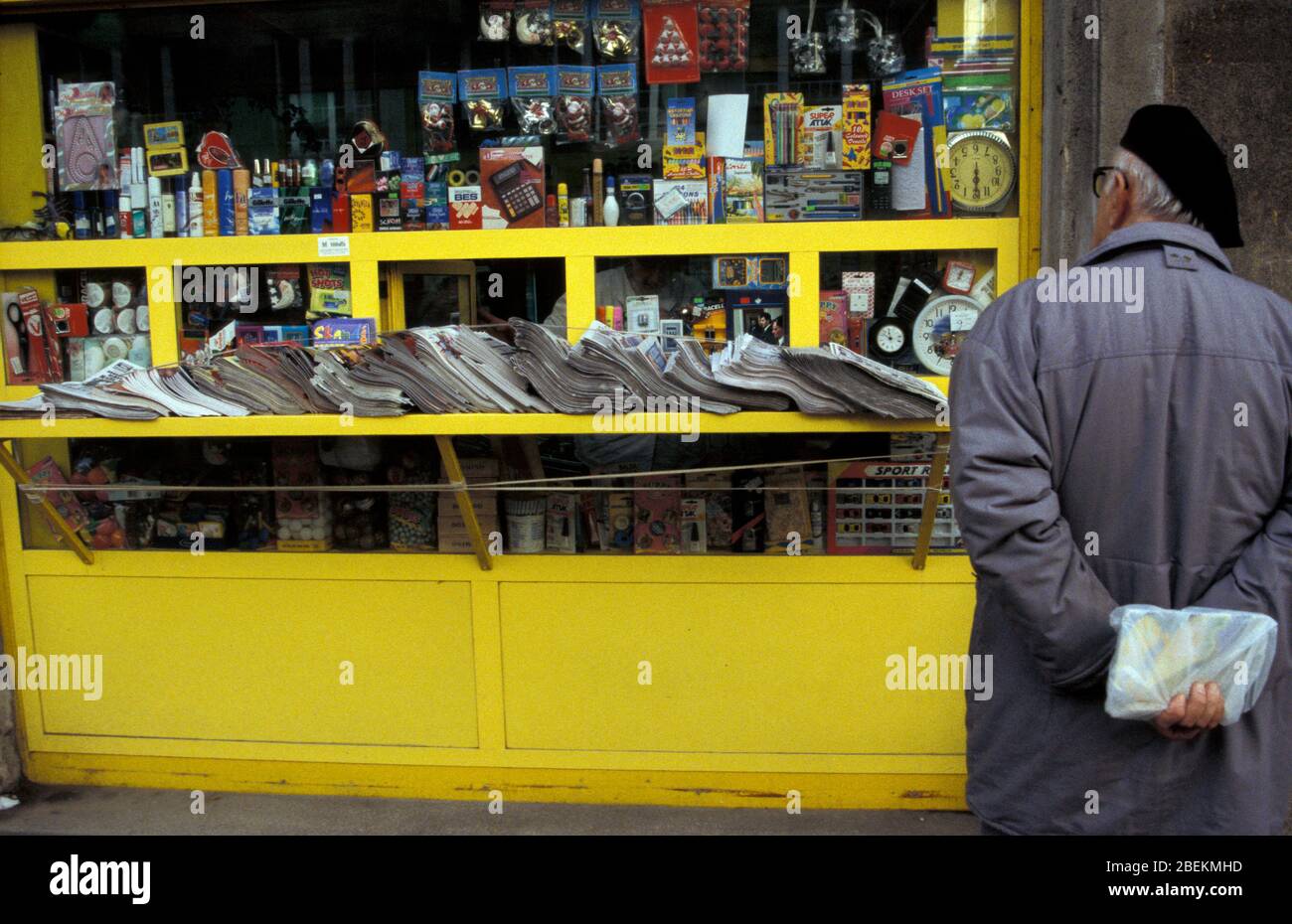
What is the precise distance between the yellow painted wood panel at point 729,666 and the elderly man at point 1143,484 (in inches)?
64.5

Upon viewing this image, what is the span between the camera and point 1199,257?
1934 millimetres

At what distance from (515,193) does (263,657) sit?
1.88 metres

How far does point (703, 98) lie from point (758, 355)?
1.06 m

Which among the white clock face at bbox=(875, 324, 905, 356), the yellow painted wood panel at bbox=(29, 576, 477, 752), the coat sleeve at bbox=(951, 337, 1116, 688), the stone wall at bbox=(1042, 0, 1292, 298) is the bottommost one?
the yellow painted wood panel at bbox=(29, 576, 477, 752)

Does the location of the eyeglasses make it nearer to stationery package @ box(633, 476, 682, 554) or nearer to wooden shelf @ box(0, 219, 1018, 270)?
wooden shelf @ box(0, 219, 1018, 270)

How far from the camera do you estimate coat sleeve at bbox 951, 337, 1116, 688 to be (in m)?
1.84

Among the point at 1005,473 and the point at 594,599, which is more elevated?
the point at 1005,473

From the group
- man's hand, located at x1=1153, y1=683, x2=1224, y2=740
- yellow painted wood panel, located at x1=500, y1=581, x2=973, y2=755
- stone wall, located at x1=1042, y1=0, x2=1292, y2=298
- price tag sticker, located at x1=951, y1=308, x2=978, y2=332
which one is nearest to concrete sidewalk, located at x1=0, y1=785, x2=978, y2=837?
yellow painted wood panel, located at x1=500, y1=581, x2=973, y2=755

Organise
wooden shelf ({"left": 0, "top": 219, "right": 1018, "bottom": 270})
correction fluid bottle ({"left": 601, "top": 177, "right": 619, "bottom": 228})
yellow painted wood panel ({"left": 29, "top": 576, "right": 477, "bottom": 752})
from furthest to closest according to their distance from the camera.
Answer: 1. yellow painted wood panel ({"left": 29, "top": 576, "right": 477, "bottom": 752})
2. correction fluid bottle ({"left": 601, "top": 177, "right": 619, "bottom": 228})
3. wooden shelf ({"left": 0, "top": 219, "right": 1018, "bottom": 270})

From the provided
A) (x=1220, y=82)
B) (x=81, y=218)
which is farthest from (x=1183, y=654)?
(x=81, y=218)

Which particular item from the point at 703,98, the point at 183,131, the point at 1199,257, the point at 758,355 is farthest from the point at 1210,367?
the point at 183,131

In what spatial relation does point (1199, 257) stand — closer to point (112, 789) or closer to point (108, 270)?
point (108, 270)

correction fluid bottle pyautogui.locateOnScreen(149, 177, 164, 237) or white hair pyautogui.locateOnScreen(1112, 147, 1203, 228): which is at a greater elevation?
correction fluid bottle pyautogui.locateOnScreen(149, 177, 164, 237)

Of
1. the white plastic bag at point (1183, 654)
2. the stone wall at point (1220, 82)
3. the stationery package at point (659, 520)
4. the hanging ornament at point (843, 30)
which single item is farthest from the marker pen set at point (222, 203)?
the white plastic bag at point (1183, 654)
